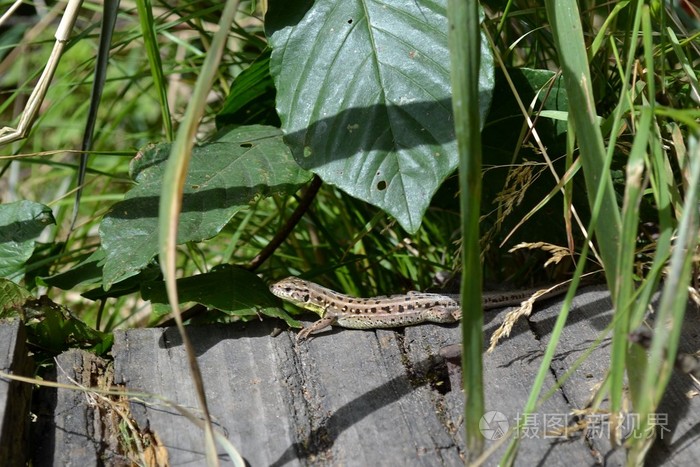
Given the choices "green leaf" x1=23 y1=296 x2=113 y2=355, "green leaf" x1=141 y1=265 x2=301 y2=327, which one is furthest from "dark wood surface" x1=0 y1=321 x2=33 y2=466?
"green leaf" x1=141 y1=265 x2=301 y2=327

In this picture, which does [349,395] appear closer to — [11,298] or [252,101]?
[11,298]

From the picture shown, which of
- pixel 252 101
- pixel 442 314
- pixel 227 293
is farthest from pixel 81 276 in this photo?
pixel 442 314

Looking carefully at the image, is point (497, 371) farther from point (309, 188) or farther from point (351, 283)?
point (351, 283)

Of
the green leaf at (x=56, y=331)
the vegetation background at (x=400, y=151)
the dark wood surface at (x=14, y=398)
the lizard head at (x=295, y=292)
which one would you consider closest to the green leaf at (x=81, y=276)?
the vegetation background at (x=400, y=151)

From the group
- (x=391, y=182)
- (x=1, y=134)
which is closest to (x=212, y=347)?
(x=391, y=182)

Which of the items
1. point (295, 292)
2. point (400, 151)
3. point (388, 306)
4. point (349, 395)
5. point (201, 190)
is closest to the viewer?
point (349, 395)

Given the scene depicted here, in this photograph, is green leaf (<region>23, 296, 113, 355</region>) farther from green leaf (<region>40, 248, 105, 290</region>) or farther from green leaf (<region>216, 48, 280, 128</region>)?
green leaf (<region>216, 48, 280, 128</region>)
